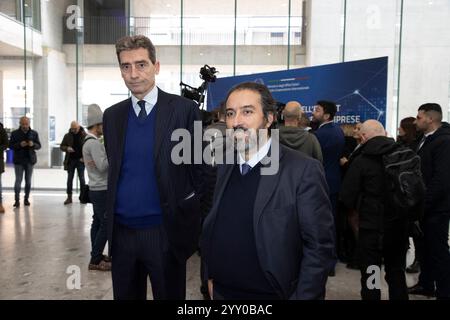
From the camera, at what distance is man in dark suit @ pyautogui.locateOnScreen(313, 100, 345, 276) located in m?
4.03

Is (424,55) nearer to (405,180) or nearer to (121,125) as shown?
(405,180)

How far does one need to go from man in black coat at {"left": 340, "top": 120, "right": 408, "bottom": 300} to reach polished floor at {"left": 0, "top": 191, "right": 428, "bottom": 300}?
0.61 metres

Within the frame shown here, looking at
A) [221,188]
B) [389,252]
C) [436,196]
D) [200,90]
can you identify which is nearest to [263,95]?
[221,188]

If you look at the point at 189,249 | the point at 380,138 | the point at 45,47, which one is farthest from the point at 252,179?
the point at 45,47

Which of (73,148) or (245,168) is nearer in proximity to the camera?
(245,168)

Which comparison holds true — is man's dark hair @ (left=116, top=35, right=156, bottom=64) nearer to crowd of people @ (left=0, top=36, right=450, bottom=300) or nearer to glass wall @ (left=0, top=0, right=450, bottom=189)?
crowd of people @ (left=0, top=36, right=450, bottom=300)

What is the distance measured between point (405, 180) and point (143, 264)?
5.95 feet

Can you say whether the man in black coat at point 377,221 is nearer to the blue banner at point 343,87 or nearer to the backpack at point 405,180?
the backpack at point 405,180

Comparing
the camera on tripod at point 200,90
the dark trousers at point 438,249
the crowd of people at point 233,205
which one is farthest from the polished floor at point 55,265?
the camera on tripod at point 200,90

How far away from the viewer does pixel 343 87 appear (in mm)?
5230

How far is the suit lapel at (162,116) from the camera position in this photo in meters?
1.78

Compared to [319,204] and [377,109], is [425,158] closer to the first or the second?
[377,109]

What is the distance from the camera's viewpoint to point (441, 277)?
3098mm

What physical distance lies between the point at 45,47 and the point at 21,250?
7212 mm
